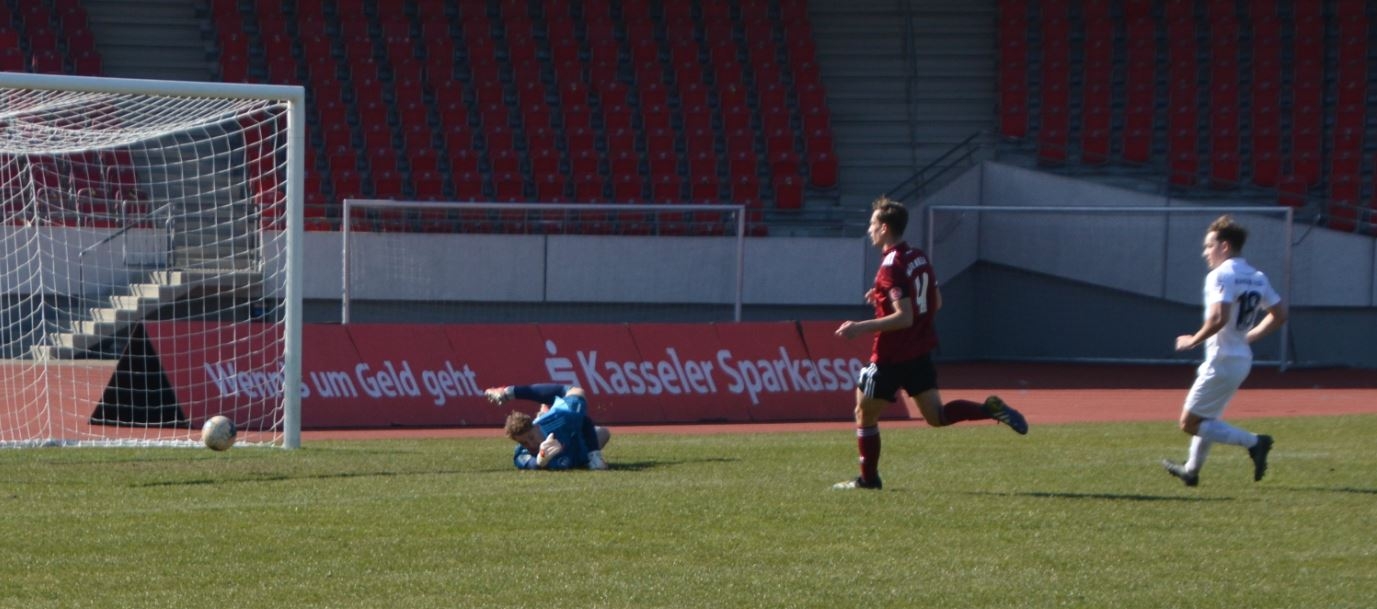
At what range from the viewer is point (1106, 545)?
25.5ft

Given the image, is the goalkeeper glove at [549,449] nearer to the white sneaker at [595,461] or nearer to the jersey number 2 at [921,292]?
the white sneaker at [595,461]

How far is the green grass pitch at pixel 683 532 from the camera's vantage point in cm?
674

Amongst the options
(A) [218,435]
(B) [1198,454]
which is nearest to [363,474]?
(A) [218,435]

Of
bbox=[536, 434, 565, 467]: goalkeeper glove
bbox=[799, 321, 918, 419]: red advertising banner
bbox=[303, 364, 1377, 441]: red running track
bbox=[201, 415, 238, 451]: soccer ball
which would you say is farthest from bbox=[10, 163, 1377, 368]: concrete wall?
bbox=[536, 434, 565, 467]: goalkeeper glove

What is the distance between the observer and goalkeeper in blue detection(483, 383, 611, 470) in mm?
10992

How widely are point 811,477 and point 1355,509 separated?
3429 millimetres

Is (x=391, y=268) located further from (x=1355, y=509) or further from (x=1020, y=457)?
(x=1355, y=509)

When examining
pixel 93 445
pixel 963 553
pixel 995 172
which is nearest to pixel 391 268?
pixel 93 445

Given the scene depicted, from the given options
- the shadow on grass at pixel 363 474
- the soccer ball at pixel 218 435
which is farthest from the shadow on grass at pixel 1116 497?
the soccer ball at pixel 218 435

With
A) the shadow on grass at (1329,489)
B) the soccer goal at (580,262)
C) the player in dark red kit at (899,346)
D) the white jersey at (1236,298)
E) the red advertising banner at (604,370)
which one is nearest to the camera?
the player in dark red kit at (899,346)

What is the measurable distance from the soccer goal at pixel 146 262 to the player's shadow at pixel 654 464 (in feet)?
10.1

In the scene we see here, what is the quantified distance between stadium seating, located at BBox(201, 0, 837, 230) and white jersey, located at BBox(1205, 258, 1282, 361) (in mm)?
15595

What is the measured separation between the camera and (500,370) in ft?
53.2

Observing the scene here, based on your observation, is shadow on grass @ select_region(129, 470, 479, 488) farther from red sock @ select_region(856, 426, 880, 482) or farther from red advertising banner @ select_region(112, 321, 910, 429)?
red advertising banner @ select_region(112, 321, 910, 429)
